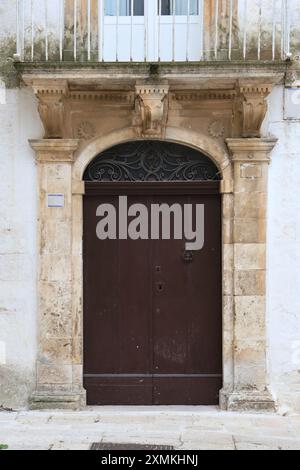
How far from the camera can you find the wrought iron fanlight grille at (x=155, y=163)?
25.5 ft

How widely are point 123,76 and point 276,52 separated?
1674mm

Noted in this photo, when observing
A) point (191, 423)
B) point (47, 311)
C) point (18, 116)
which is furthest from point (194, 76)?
point (191, 423)

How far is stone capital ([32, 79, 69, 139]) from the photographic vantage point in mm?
7205

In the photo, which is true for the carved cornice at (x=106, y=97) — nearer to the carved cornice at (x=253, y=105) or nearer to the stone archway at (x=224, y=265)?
the stone archway at (x=224, y=265)

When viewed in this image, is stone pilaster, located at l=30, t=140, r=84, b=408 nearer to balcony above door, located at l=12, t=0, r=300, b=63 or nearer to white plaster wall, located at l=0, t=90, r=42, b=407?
white plaster wall, located at l=0, t=90, r=42, b=407

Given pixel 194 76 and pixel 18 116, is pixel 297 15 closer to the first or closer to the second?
pixel 194 76

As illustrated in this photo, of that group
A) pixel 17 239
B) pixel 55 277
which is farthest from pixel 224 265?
pixel 17 239

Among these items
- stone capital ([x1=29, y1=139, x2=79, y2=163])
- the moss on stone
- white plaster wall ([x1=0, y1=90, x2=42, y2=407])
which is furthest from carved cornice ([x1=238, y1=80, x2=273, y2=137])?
the moss on stone

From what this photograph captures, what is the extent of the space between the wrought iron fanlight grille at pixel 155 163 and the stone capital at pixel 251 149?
1.13 feet

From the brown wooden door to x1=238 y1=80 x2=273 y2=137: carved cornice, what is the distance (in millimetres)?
815

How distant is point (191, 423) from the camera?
7184mm

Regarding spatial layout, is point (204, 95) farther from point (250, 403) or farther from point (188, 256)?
point (250, 403)

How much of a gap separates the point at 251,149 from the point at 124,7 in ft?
6.83

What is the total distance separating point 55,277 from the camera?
7.58 meters
